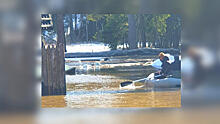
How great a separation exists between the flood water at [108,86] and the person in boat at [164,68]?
0.74 feet

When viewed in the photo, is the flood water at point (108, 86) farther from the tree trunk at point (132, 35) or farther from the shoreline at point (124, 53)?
the tree trunk at point (132, 35)

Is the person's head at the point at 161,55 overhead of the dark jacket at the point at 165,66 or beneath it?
overhead

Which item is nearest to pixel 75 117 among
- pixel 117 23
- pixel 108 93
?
pixel 108 93

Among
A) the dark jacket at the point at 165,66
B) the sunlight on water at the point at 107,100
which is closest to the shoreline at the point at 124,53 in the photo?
the dark jacket at the point at 165,66

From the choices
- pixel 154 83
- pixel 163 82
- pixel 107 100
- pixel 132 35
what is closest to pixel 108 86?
pixel 107 100

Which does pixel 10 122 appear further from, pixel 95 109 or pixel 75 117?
pixel 95 109

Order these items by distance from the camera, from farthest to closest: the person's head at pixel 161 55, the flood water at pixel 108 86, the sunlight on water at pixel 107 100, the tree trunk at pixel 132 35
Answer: the person's head at pixel 161 55
the tree trunk at pixel 132 35
the flood water at pixel 108 86
the sunlight on water at pixel 107 100

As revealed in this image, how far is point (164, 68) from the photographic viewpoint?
9.77 m

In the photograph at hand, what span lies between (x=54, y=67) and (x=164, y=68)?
108 inches

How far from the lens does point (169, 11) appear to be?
8.06m

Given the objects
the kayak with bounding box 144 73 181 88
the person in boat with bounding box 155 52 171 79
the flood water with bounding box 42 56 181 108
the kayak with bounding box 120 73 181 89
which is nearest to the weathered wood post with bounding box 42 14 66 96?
the flood water with bounding box 42 56 181 108

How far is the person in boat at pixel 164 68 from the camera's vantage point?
9.52 metres

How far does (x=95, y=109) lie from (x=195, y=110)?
2224 millimetres

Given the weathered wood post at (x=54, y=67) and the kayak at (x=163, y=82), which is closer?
the weathered wood post at (x=54, y=67)
